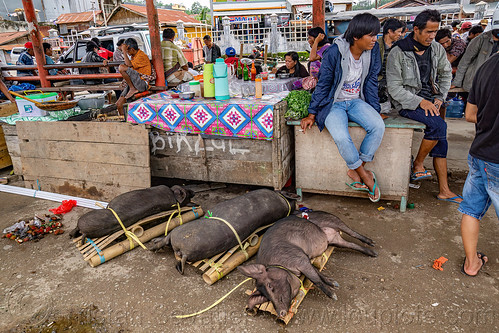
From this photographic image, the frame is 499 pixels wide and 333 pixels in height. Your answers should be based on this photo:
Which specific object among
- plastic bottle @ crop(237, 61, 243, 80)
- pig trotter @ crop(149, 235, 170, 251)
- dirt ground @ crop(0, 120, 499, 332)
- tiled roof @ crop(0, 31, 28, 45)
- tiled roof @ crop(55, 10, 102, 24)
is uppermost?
tiled roof @ crop(55, 10, 102, 24)

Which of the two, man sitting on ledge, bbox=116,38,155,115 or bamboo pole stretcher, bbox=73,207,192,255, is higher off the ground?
man sitting on ledge, bbox=116,38,155,115

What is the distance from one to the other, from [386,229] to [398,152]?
2.76 ft

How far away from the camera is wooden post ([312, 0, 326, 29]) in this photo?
525cm

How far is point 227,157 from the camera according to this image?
420 cm

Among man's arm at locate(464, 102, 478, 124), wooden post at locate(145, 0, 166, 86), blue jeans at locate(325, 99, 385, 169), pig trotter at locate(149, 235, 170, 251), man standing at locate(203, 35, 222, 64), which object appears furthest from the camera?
man standing at locate(203, 35, 222, 64)

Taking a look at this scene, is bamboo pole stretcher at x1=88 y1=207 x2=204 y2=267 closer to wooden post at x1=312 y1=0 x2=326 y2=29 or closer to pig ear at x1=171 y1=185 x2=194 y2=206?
pig ear at x1=171 y1=185 x2=194 y2=206

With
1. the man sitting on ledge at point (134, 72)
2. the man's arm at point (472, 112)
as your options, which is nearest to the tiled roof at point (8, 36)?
the man sitting on ledge at point (134, 72)

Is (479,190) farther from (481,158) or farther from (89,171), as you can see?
(89,171)

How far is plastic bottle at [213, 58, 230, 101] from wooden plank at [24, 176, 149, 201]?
5.04 ft

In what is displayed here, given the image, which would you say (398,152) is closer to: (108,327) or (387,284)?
(387,284)

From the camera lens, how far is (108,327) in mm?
2451

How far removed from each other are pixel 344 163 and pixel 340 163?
0.14ft

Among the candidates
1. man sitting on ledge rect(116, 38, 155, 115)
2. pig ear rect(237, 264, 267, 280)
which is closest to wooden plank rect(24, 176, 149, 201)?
man sitting on ledge rect(116, 38, 155, 115)

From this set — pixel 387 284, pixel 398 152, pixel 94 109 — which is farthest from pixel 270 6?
pixel 387 284
